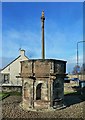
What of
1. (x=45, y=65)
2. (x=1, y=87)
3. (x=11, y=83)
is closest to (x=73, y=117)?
(x=45, y=65)

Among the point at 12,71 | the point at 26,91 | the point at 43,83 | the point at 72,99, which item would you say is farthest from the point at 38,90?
the point at 12,71

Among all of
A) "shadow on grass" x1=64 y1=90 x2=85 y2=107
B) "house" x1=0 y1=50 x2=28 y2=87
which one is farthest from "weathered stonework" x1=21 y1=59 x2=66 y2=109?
"house" x1=0 y1=50 x2=28 y2=87

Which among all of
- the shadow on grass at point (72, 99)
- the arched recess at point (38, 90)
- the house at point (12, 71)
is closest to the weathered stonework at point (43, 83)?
the arched recess at point (38, 90)

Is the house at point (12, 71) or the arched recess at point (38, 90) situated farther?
the house at point (12, 71)

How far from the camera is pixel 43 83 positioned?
825 inches

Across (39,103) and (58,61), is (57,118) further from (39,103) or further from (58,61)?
(58,61)

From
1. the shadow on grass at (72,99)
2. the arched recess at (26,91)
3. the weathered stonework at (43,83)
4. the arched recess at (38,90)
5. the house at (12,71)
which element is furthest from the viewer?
the house at (12,71)

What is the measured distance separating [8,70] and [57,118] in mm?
24659

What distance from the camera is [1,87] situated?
119ft

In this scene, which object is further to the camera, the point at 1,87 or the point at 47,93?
the point at 1,87

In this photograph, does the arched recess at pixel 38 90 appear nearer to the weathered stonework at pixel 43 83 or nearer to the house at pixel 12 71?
the weathered stonework at pixel 43 83

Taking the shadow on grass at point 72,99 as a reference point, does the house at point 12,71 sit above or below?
above

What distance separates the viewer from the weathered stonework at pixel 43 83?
20.7m

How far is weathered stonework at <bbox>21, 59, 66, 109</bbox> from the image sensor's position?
816 inches
